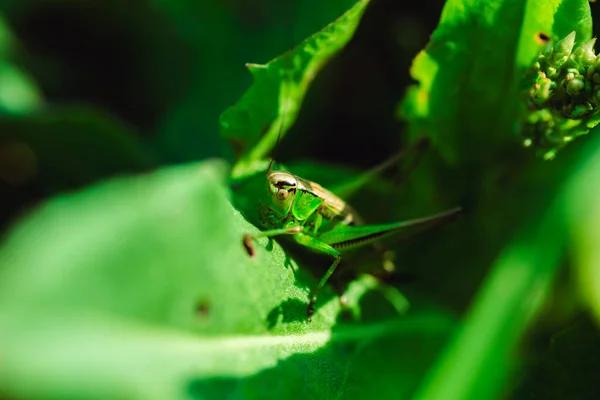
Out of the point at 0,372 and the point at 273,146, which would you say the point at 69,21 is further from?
the point at 0,372

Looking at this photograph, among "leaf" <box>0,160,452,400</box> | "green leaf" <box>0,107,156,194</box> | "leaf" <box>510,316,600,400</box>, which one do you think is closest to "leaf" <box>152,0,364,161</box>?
"green leaf" <box>0,107,156,194</box>

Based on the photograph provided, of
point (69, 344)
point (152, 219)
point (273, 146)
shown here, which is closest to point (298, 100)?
point (273, 146)

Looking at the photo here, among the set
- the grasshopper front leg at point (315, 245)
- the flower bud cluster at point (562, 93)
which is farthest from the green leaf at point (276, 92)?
the flower bud cluster at point (562, 93)

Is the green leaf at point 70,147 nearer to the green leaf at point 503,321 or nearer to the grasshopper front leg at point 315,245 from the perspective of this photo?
the grasshopper front leg at point 315,245

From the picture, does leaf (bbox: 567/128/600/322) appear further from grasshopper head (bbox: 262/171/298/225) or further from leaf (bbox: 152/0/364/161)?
leaf (bbox: 152/0/364/161)

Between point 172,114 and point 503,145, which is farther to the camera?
point 172,114

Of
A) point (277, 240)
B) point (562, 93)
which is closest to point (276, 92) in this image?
point (277, 240)
